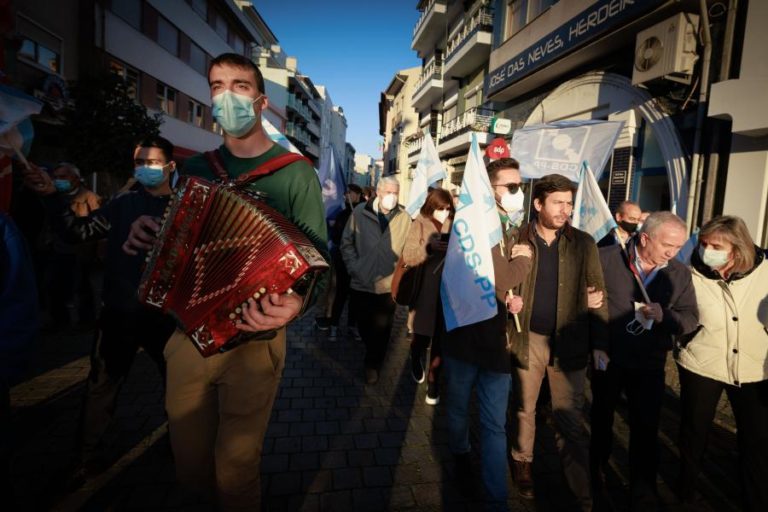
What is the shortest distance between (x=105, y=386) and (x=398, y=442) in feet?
7.34

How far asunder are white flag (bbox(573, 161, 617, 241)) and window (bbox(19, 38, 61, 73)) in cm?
1562

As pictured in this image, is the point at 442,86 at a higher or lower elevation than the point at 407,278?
higher

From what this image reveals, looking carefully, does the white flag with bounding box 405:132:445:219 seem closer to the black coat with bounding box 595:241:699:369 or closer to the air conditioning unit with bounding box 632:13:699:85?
the black coat with bounding box 595:241:699:369

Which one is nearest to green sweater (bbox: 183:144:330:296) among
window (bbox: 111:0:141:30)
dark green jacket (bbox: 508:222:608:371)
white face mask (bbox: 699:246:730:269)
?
dark green jacket (bbox: 508:222:608:371)

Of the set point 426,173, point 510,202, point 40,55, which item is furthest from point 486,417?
point 40,55

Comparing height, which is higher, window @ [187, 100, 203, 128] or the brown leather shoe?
window @ [187, 100, 203, 128]

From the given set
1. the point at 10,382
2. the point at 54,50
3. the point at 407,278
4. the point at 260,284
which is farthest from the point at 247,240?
the point at 54,50

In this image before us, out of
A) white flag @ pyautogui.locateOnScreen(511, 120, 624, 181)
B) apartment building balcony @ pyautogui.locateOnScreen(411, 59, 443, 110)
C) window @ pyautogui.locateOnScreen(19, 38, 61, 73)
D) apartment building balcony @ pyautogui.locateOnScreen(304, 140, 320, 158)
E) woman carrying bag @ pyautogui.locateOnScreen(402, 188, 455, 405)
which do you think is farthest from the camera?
apartment building balcony @ pyautogui.locateOnScreen(304, 140, 320, 158)

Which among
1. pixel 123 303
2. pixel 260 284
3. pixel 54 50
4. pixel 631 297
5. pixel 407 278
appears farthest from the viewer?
pixel 54 50

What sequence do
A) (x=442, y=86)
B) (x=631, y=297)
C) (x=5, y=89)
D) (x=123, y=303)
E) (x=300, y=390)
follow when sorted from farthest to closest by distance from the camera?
(x=442, y=86) < (x=300, y=390) < (x=631, y=297) < (x=123, y=303) < (x=5, y=89)

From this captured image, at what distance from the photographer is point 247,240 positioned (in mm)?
1693

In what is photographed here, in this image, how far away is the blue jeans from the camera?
261 cm

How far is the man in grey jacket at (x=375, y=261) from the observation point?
4883 millimetres

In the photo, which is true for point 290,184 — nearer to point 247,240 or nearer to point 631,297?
point 247,240
